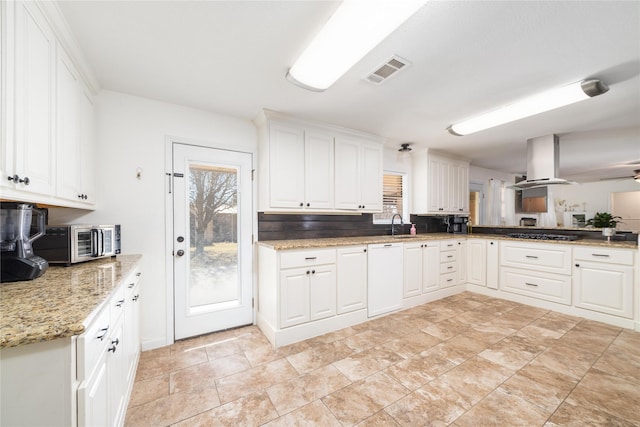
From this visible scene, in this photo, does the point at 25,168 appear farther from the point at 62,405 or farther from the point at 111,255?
the point at 62,405

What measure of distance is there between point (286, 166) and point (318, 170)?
41 cm

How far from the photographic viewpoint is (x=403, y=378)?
1.90 metres

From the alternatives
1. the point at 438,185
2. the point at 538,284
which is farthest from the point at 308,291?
the point at 538,284

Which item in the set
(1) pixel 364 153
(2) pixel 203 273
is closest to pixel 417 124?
(1) pixel 364 153

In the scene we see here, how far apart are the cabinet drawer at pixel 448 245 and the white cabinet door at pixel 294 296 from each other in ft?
7.73

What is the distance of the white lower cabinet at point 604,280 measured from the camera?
2.75 metres

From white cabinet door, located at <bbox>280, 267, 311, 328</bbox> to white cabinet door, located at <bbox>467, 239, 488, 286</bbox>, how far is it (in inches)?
121

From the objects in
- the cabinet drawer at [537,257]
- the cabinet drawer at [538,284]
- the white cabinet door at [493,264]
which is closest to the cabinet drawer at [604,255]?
the cabinet drawer at [537,257]

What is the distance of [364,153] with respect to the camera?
3.36 meters

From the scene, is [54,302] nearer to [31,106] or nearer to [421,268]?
[31,106]

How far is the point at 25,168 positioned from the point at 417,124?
11.2 feet

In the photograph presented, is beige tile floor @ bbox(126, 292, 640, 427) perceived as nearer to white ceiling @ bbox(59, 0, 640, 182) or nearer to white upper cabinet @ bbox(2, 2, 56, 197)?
white upper cabinet @ bbox(2, 2, 56, 197)

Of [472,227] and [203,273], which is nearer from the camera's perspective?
[203,273]

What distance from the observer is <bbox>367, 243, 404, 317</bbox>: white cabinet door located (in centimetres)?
303
